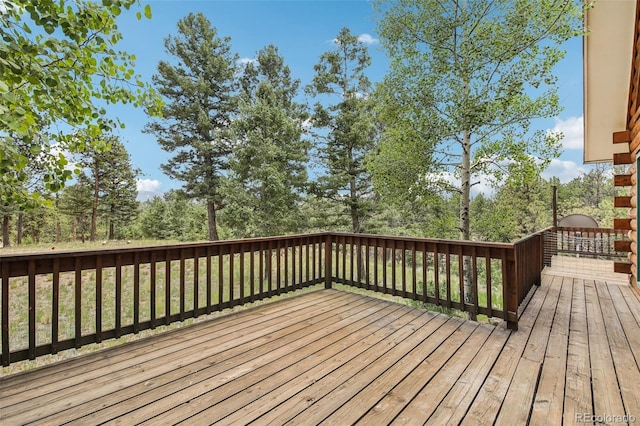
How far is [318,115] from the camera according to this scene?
1065cm

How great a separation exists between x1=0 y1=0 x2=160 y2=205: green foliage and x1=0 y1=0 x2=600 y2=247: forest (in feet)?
0.04

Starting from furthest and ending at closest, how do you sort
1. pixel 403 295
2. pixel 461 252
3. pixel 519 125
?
pixel 519 125 → pixel 403 295 → pixel 461 252

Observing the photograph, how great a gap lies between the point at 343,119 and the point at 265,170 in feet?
10.9

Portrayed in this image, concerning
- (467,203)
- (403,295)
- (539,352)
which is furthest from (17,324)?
(467,203)

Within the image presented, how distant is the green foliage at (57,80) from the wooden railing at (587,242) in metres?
9.74

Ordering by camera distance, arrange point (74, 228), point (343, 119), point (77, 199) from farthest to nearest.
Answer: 1. point (74, 228)
2. point (77, 199)
3. point (343, 119)

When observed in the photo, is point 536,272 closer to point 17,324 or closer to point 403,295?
point 403,295

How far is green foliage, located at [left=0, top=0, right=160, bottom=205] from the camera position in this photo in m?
1.65

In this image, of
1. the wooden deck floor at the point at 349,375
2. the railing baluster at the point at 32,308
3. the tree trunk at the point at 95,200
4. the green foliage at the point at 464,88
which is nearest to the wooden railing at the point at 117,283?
the railing baluster at the point at 32,308

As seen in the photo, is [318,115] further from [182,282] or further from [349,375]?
[349,375]

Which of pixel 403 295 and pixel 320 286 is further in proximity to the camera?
pixel 320 286

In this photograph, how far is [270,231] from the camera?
33.6 feet

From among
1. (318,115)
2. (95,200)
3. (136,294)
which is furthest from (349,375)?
(95,200)

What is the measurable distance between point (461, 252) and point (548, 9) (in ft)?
15.7
